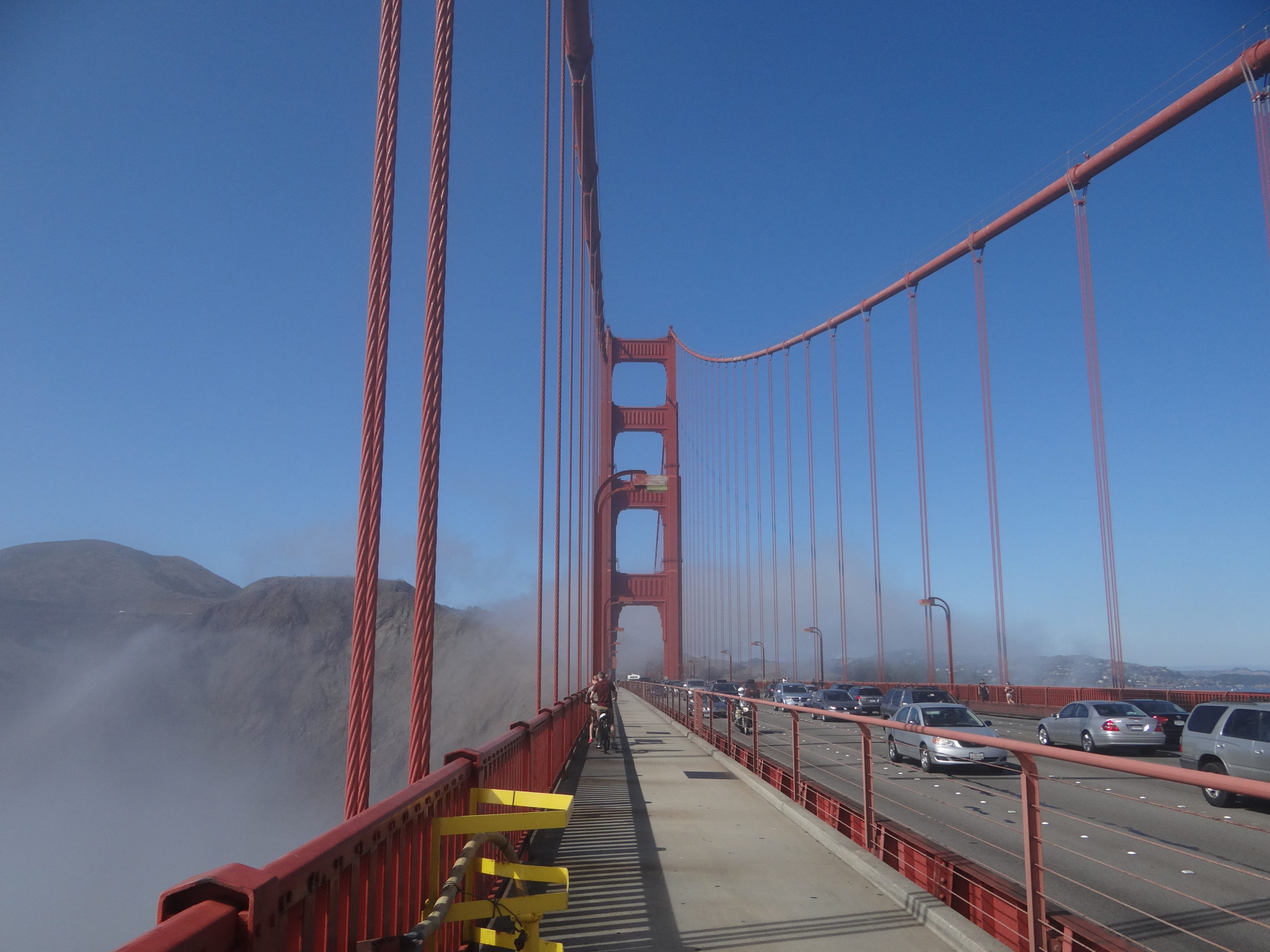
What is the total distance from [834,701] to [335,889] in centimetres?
3283

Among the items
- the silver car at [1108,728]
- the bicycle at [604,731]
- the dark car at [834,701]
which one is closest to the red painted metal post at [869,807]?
the bicycle at [604,731]

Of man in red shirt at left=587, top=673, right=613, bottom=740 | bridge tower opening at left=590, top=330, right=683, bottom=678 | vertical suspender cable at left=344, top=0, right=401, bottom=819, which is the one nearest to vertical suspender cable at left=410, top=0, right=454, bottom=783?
vertical suspender cable at left=344, top=0, right=401, bottom=819

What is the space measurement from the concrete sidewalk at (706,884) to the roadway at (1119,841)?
95 centimetres

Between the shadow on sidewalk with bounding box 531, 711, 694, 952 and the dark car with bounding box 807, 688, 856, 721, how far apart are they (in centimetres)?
2259

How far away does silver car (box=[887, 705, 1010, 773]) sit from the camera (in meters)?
15.4

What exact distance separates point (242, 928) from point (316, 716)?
435 ft

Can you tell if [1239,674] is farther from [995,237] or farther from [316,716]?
[995,237]

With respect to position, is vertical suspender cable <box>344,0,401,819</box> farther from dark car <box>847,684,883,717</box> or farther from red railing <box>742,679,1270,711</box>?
dark car <box>847,684,883,717</box>

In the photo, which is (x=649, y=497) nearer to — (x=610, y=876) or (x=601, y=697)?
(x=601, y=697)

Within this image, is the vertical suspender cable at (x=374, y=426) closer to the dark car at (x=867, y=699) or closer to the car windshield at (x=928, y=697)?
the car windshield at (x=928, y=697)

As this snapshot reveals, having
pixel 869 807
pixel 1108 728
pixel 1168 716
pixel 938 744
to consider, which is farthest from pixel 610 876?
pixel 1168 716

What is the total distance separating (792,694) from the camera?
4038 cm

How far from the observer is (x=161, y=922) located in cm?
204

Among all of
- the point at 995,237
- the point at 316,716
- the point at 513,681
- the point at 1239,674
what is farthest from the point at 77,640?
the point at 1239,674
